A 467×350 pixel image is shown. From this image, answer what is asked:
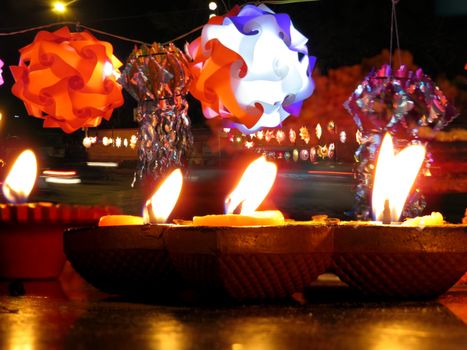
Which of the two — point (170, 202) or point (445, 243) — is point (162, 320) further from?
point (445, 243)

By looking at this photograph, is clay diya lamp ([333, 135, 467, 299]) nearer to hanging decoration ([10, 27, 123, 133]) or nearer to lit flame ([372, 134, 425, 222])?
lit flame ([372, 134, 425, 222])

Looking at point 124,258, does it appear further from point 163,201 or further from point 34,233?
point 34,233

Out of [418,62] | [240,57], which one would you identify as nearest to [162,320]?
[240,57]

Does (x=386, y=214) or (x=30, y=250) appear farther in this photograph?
(x=30, y=250)

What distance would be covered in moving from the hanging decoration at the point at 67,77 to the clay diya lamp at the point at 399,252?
432 centimetres

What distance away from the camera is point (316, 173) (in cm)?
3800

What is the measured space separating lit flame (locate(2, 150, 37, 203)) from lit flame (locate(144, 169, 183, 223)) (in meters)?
1.29

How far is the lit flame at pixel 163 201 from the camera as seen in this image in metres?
4.95

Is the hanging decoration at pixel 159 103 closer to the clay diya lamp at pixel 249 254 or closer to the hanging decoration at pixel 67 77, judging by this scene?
the hanging decoration at pixel 67 77

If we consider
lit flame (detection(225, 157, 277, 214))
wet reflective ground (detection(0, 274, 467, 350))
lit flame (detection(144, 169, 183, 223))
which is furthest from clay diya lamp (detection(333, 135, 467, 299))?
lit flame (detection(144, 169, 183, 223))

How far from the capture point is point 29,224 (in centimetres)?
612

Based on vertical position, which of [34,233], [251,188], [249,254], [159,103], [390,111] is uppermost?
[159,103]

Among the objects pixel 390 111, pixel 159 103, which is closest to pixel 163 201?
pixel 390 111

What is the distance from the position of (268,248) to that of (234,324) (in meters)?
0.64
